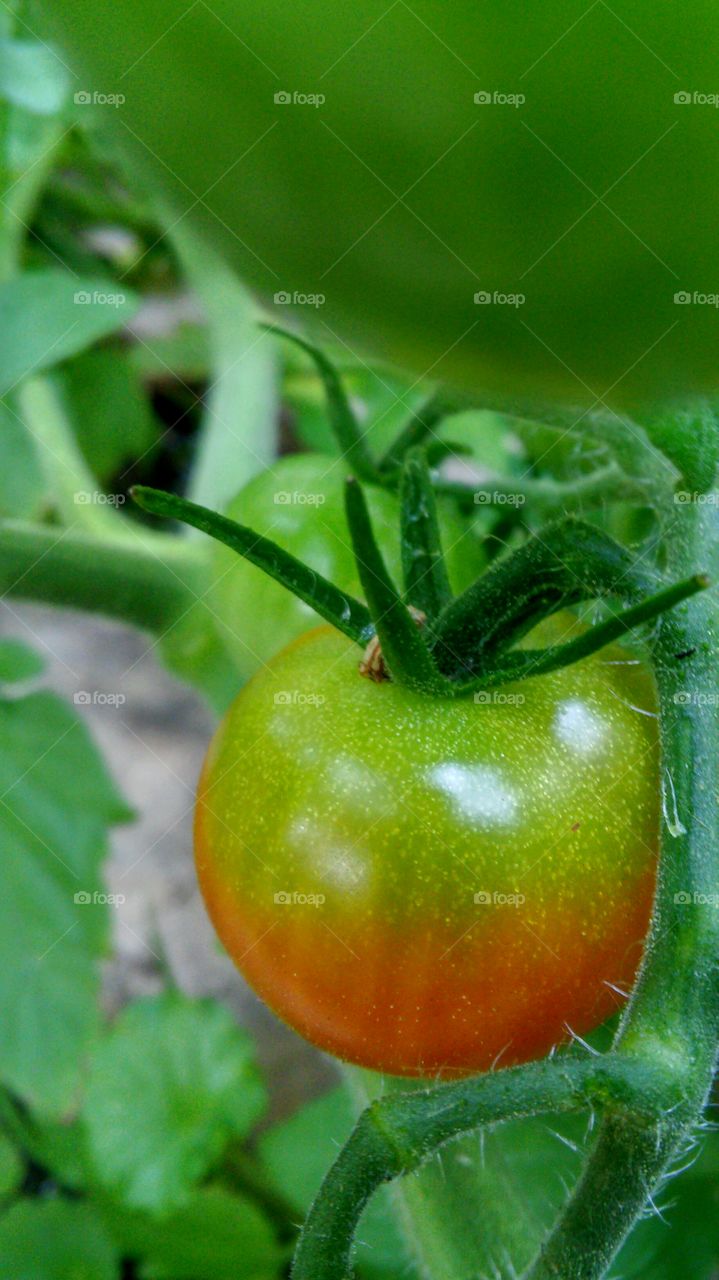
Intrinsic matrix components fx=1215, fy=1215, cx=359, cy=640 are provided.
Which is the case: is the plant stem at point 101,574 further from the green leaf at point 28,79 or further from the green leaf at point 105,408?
the green leaf at point 105,408

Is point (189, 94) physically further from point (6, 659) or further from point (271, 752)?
point (6, 659)

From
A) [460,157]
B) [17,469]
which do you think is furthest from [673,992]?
[17,469]

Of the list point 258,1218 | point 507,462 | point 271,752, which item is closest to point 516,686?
point 271,752

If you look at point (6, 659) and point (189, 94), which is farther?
point (6, 659)

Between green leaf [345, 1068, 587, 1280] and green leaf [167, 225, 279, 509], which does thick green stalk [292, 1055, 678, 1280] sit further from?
green leaf [167, 225, 279, 509]

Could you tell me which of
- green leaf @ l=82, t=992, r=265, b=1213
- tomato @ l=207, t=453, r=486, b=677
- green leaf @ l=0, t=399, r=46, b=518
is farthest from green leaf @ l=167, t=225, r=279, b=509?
green leaf @ l=82, t=992, r=265, b=1213

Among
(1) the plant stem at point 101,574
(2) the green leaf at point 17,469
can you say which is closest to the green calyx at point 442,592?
(1) the plant stem at point 101,574
